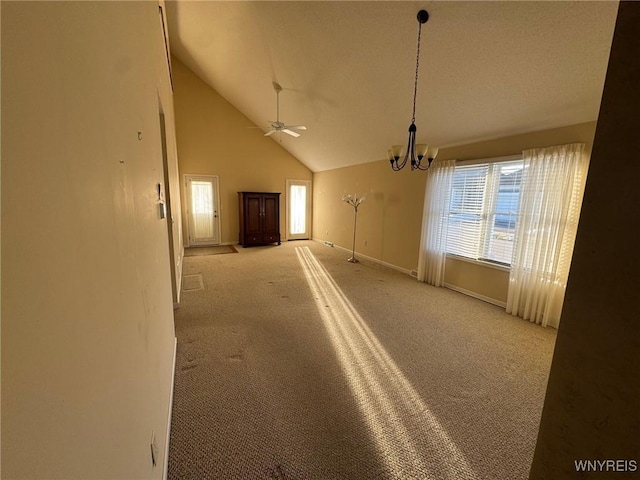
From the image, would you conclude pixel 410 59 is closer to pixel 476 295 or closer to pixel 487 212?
pixel 487 212

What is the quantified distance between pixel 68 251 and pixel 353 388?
2.03 m

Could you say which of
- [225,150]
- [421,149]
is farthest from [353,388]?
[225,150]

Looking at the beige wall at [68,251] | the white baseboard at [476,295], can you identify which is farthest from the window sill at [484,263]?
the beige wall at [68,251]

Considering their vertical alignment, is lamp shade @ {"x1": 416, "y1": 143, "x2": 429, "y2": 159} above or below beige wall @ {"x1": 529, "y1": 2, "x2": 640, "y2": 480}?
above

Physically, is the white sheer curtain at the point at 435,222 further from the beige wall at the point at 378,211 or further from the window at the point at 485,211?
the beige wall at the point at 378,211

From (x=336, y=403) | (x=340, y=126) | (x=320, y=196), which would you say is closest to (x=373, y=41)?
(x=340, y=126)

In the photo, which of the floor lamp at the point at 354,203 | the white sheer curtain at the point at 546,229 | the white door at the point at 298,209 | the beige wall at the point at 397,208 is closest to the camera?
the white sheer curtain at the point at 546,229

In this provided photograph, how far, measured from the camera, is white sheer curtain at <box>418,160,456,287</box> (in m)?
4.21

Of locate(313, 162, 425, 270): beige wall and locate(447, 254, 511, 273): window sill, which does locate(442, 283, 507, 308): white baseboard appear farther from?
locate(313, 162, 425, 270): beige wall

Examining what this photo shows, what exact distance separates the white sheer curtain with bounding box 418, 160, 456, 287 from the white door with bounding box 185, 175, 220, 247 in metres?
5.39

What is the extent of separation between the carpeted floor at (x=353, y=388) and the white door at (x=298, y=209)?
4833mm

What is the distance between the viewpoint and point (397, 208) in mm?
5352

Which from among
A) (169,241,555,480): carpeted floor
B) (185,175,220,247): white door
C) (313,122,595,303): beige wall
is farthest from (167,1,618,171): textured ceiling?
(185,175,220,247): white door

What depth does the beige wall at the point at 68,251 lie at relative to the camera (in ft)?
1.14
